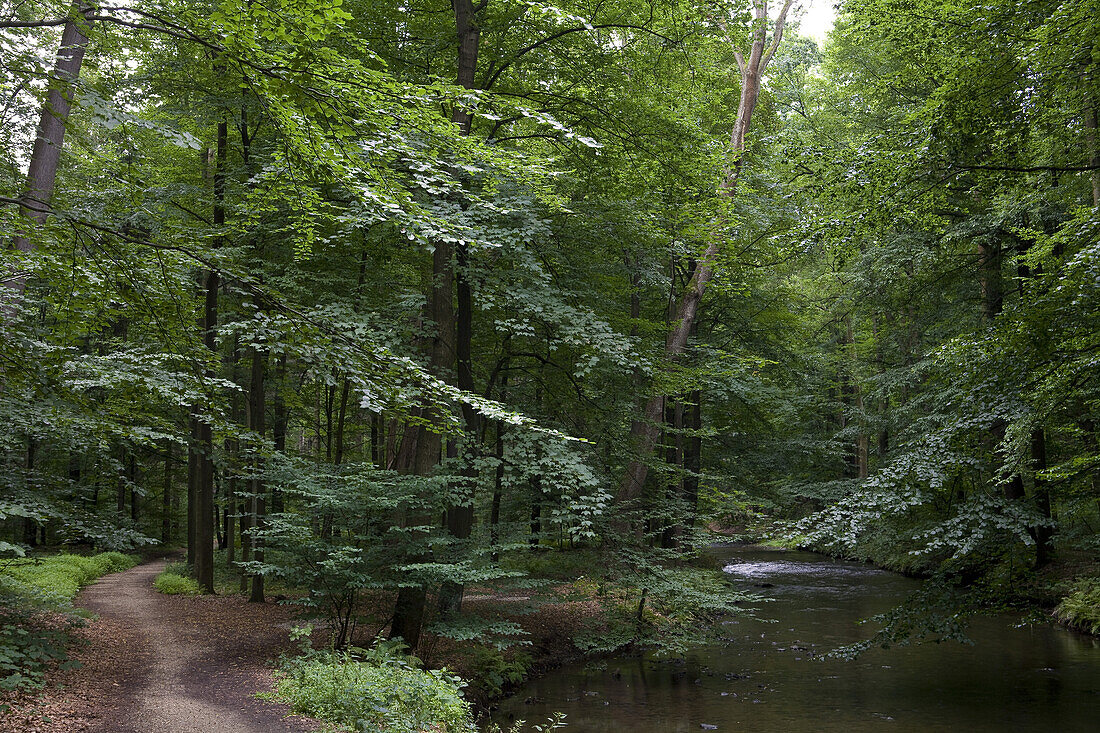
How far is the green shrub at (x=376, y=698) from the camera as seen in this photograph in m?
6.38

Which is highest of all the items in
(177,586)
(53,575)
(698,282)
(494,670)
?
(698,282)

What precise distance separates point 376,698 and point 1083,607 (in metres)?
12.4

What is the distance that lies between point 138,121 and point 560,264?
7.42m

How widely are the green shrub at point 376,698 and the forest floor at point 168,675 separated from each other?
25 cm

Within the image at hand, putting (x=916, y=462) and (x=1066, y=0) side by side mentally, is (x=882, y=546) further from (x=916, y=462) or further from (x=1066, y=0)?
(x=1066, y=0)

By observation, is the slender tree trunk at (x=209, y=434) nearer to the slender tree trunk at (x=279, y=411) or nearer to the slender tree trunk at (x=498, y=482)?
the slender tree trunk at (x=279, y=411)

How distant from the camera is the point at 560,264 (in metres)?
12.0

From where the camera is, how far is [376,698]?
6590 millimetres

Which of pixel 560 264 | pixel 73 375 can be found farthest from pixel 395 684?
pixel 560 264

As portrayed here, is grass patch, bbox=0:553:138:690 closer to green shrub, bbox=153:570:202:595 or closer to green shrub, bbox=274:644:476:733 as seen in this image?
green shrub, bbox=274:644:476:733

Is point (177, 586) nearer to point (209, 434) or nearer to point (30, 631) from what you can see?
point (209, 434)

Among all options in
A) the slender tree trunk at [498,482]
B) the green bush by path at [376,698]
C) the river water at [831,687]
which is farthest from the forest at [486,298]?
the river water at [831,687]

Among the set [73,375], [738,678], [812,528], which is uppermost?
[73,375]

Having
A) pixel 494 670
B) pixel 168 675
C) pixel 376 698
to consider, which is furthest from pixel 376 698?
pixel 494 670
